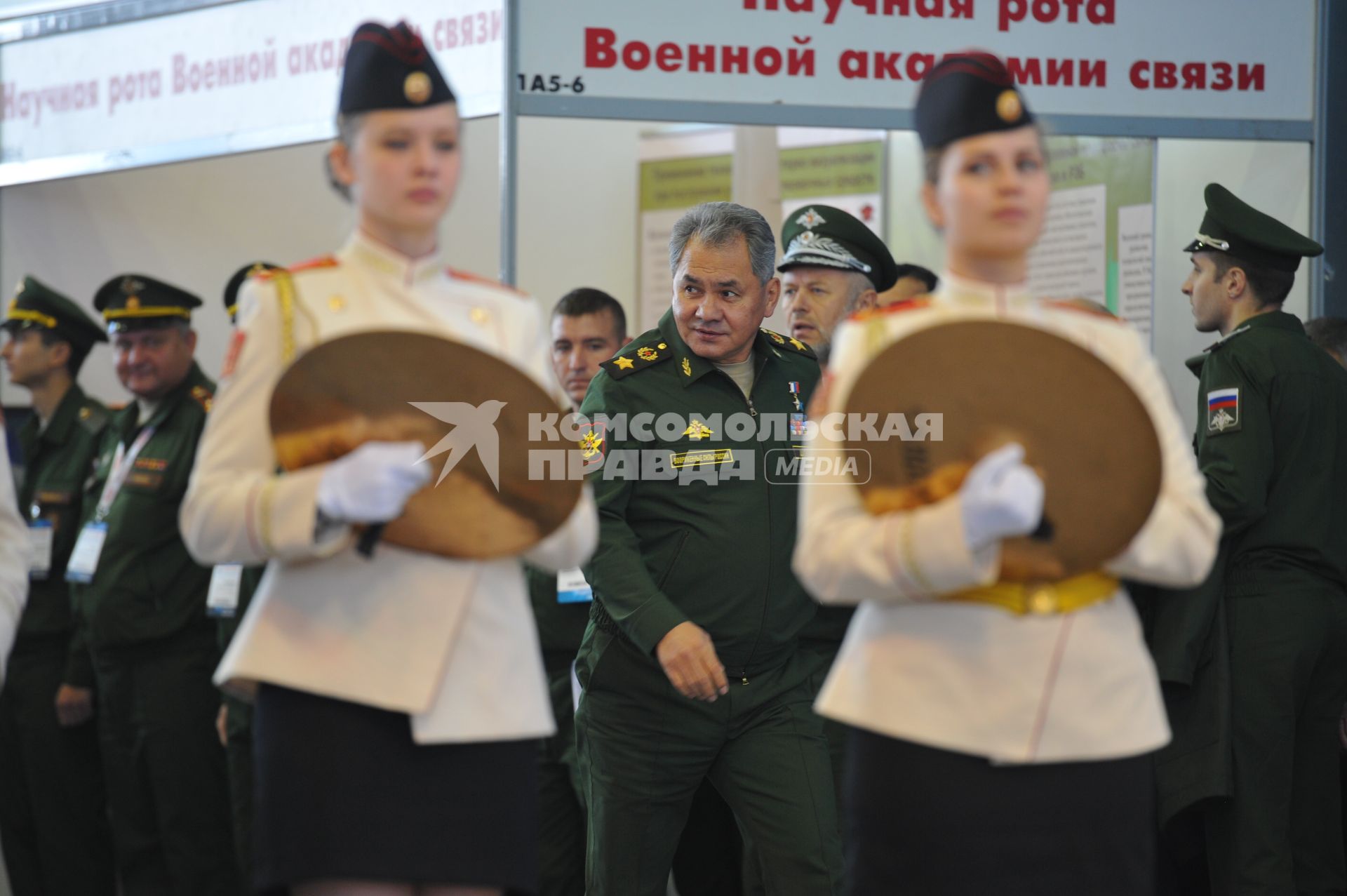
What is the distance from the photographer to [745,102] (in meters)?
4.25

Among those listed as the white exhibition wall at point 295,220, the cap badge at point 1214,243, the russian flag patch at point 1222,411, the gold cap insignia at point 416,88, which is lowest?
the russian flag patch at point 1222,411

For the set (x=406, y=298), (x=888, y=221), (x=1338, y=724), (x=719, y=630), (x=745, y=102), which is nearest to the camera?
(x=406, y=298)

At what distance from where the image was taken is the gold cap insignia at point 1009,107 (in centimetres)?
194

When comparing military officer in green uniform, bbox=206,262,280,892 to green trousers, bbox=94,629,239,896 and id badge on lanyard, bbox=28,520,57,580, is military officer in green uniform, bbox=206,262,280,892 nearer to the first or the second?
green trousers, bbox=94,629,239,896

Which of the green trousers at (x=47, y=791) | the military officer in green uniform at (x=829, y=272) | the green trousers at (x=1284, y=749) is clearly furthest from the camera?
the green trousers at (x=47, y=791)

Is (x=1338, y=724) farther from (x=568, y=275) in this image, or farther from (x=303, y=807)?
(x=568, y=275)

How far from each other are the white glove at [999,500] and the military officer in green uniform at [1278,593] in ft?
6.51

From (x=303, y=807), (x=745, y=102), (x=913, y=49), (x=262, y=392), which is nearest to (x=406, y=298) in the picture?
(x=262, y=392)

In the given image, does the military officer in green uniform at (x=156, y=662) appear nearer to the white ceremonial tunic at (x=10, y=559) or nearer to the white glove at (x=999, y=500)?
the white ceremonial tunic at (x=10, y=559)

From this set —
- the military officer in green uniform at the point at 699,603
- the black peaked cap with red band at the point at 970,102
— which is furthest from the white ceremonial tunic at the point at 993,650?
the military officer in green uniform at the point at 699,603

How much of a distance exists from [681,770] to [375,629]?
4.58 feet

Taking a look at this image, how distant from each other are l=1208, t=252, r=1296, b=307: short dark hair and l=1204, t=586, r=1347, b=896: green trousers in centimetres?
73

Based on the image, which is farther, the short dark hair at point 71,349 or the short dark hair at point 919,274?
the short dark hair at point 71,349

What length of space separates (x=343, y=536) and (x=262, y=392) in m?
0.22
